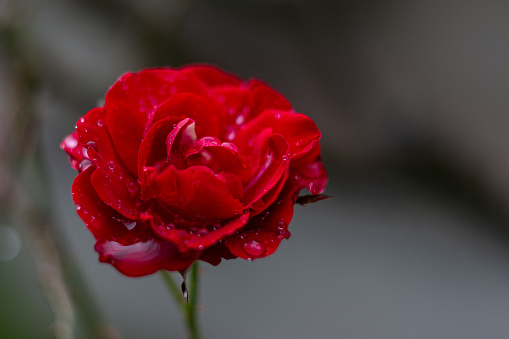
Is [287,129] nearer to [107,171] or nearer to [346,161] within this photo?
[107,171]

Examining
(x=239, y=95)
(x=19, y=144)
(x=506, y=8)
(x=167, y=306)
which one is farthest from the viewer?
(x=167, y=306)

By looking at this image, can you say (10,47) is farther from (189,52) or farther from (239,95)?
(189,52)

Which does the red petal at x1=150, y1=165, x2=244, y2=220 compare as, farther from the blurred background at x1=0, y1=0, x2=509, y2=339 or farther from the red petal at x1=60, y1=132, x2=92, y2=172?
the blurred background at x1=0, y1=0, x2=509, y2=339

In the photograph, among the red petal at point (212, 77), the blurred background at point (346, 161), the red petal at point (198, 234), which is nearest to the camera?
the red petal at point (198, 234)

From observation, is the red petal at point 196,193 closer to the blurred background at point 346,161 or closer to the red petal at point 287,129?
the red petal at point 287,129

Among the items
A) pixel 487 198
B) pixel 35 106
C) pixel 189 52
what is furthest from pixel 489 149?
pixel 35 106

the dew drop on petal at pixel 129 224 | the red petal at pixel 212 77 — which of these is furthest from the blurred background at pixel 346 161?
the dew drop on petal at pixel 129 224

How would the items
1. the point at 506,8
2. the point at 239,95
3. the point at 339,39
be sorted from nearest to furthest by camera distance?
the point at 239,95 → the point at 506,8 → the point at 339,39
